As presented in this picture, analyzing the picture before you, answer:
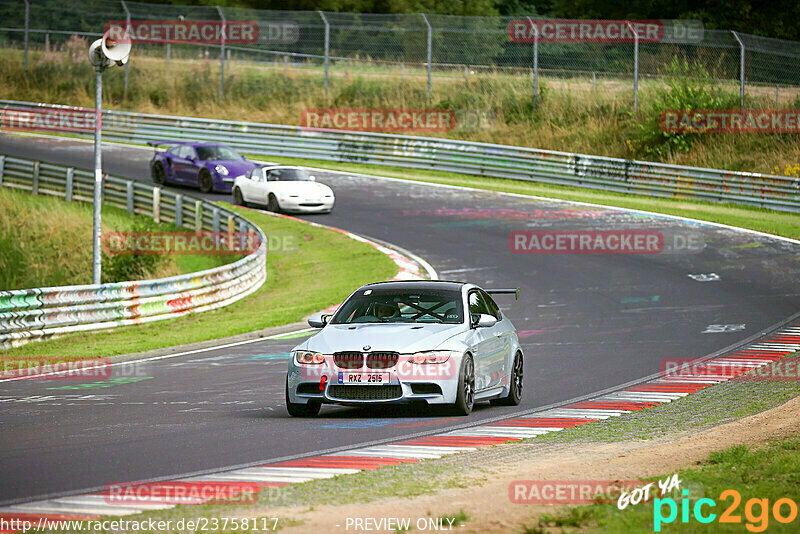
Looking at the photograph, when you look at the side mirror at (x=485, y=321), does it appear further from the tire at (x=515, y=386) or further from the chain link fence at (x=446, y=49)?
the chain link fence at (x=446, y=49)

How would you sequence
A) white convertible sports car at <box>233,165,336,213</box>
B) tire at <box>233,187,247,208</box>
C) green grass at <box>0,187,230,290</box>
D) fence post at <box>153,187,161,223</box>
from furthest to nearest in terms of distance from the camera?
1. tire at <box>233,187,247,208</box>
2. white convertible sports car at <box>233,165,336,213</box>
3. fence post at <box>153,187,161,223</box>
4. green grass at <box>0,187,230,290</box>

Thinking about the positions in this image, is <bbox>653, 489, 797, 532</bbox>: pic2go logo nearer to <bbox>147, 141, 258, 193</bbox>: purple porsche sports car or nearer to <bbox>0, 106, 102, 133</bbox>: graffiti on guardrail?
<bbox>147, 141, 258, 193</bbox>: purple porsche sports car

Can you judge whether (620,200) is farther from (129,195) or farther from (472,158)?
(129,195)

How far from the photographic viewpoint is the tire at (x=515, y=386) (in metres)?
12.4

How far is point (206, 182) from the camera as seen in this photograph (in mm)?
36188

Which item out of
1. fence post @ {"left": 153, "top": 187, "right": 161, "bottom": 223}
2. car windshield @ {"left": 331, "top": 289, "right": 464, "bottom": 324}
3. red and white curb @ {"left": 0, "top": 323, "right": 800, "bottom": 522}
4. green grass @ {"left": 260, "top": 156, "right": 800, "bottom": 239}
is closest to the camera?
red and white curb @ {"left": 0, "top": 323, "right": 800, "bottom": 522}

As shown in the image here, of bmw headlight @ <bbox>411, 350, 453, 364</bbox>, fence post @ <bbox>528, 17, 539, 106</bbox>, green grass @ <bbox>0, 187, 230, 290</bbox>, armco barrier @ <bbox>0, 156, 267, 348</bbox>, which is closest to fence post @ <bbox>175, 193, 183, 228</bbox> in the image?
armco barrier @ <bbox>0, 156, 267, 348</bbox>

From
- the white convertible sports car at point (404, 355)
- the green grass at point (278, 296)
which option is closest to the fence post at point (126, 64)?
the green grass at point (278, 296)

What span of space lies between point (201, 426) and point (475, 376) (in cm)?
272

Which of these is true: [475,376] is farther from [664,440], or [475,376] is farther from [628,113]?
[628,113]

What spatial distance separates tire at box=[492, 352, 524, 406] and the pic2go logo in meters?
5.51

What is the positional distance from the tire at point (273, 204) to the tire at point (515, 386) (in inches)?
828

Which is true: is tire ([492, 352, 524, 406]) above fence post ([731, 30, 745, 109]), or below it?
below

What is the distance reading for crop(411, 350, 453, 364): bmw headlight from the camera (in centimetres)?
1100
